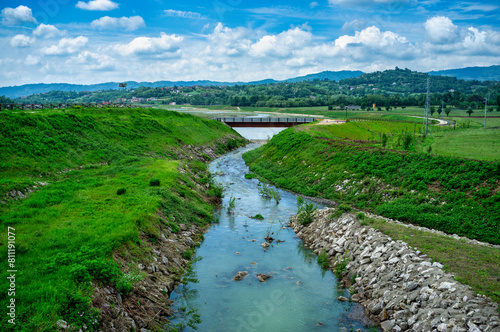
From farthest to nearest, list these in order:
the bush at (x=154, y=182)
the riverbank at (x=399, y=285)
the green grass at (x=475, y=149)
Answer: the green grass at (x=475, y=149) → the bush at (x=154, y=182) → the riverbank at (x=399, y=285)

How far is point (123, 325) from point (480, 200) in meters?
31.1

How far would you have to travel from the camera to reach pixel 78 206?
86.2 feet

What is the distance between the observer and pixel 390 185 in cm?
3891

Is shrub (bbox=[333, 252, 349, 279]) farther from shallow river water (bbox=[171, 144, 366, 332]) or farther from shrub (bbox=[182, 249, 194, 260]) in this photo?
shrub (bbox=[182, 249, 194, 260])

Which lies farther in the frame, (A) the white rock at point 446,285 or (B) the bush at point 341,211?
(B) the bush at point 341,211

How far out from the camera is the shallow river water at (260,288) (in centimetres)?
1873

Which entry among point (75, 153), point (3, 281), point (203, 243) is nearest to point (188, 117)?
point (75, 153)

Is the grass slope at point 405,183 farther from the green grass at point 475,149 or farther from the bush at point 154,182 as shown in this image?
the bush at point 154,182

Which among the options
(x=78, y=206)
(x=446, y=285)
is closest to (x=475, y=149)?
(x=446, y=285)

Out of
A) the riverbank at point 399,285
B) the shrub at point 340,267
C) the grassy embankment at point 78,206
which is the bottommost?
the shrub at point 340,267

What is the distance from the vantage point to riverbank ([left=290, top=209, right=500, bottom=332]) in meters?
15.2

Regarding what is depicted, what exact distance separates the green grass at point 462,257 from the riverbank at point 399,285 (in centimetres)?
52

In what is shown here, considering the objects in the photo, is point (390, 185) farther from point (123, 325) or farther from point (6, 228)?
point (6, 228)

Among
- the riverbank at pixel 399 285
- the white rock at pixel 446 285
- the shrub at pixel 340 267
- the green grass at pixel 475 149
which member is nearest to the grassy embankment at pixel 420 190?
the white rock at pixel 446 285
